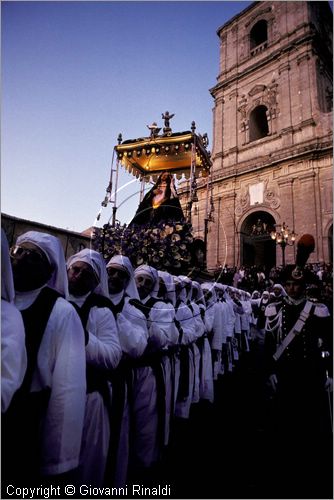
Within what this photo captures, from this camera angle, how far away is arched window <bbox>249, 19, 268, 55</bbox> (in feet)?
67.4

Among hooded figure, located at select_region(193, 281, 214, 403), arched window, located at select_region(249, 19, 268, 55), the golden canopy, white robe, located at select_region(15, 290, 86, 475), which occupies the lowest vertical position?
hooded figure, located at select_region(193, 281, 214, 403)

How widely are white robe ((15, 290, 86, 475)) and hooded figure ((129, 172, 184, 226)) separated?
4.88 meters

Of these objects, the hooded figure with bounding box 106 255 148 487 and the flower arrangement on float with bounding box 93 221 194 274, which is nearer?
the hooded figure with bounding box 106 255 148 487

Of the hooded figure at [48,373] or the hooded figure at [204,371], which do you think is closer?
the hooded figure at [48,373]

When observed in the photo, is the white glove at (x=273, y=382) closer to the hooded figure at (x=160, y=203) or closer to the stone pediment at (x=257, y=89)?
the hooded figure at (x=160, y=203)

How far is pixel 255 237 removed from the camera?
669 inches

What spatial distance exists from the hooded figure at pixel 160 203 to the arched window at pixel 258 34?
19.2 m

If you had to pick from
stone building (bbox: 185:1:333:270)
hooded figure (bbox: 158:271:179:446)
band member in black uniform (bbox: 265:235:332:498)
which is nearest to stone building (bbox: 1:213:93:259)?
hooded figure (bbox: 158:271:179:446)

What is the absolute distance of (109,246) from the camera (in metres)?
4.79

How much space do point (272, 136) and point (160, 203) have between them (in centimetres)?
1392

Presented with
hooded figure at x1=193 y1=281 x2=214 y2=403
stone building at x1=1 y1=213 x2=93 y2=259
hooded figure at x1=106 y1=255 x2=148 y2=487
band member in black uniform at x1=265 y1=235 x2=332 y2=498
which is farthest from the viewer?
hooded figure at x1=193 y1=281 x2=214 y2=403

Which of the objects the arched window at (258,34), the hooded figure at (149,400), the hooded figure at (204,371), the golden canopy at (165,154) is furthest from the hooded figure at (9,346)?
the arched window at (258,34)

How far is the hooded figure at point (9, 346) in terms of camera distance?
1.26m

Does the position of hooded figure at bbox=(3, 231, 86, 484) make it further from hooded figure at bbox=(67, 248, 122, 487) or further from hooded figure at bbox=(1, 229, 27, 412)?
hooded figure at bbox=(67, 248, 122, 487)
